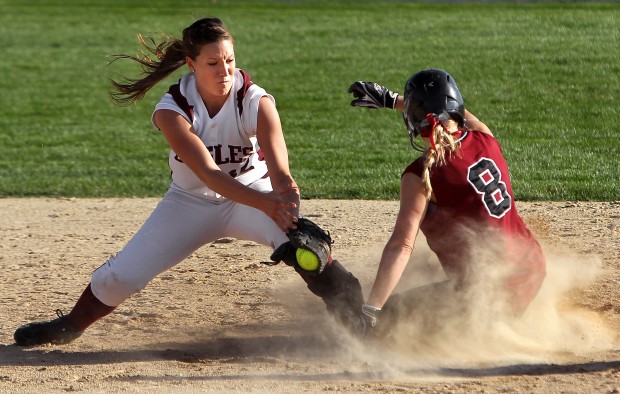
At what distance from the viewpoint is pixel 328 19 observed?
18.8 metres

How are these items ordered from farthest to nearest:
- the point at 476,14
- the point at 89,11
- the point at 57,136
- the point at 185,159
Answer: the point at 89,11
the point at 476,14
the point at 57,136
the point at 185,159

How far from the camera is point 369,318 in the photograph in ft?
14.6

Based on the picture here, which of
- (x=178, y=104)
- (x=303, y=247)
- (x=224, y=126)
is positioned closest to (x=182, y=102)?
(x=178, y=104)

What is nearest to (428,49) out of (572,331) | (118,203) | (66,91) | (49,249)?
(66,91)

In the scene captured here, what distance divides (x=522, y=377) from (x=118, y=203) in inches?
201

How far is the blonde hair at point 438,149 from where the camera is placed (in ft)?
14.2

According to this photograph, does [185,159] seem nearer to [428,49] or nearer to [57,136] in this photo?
[57,136]

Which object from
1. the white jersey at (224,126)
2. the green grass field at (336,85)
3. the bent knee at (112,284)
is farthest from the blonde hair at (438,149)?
the green grass field at (336,85)

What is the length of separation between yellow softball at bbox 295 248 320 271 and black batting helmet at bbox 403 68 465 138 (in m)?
0.71

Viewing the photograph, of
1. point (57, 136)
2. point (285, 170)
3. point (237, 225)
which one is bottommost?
point (57, 136)

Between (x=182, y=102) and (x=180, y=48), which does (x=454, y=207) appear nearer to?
(x=182, y=102)

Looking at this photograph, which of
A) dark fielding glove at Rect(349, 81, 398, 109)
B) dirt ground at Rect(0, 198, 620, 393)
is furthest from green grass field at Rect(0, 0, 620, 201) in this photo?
dark fielding glove at Rect(349, 81, 398, 109)

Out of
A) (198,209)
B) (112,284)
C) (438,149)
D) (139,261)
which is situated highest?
(438,149)

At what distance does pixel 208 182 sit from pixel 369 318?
3.17ft
